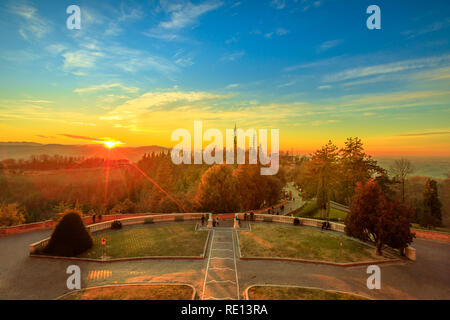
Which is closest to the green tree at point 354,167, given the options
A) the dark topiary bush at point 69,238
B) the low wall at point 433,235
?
the low wall at point 433,235

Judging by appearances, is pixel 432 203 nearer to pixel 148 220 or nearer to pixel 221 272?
pixel 221 272

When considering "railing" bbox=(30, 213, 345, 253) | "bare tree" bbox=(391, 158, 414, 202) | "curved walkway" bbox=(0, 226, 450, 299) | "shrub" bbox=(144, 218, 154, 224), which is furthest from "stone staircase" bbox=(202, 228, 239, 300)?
"bare tree" bbox=(391, 158, 414, 202)

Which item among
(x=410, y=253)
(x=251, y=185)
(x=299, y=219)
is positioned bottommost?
(x=410, y=253)

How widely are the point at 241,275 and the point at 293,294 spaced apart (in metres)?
3.63

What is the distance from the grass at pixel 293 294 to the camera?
41.8 feet

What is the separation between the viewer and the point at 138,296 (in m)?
12.5

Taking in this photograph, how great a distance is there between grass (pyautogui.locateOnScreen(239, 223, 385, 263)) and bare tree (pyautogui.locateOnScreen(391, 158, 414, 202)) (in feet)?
69.2

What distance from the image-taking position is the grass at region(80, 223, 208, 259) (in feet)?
62.5

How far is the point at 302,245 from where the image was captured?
2073 centimetres

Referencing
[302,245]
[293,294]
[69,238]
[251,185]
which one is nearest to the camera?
[293,294]

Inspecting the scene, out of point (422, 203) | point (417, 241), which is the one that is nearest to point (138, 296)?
point (417, 241)

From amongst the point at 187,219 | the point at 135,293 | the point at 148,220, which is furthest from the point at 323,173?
the point at 135,293
